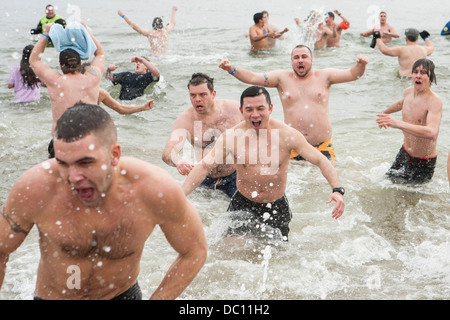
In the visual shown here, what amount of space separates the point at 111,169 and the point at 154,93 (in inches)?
355

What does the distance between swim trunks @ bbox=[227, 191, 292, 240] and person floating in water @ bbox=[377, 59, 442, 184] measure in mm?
1381

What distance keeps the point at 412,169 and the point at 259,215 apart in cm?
219

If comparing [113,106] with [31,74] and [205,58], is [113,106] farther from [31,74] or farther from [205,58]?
[205,58]

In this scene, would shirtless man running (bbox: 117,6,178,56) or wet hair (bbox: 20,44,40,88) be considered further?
shirtless man running (bbox: 117,6,178,56)

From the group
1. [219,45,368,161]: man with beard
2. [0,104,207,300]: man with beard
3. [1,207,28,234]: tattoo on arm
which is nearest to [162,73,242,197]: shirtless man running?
[219,45,368,161]: man with beard

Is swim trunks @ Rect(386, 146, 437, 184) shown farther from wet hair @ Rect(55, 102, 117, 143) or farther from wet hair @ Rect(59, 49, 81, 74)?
wet hair @ Rect(55, 102, 117, 143)

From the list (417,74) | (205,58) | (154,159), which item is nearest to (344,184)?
(417,74)

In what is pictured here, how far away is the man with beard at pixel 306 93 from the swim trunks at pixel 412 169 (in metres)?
0.78

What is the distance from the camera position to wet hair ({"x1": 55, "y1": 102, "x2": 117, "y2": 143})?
1.99 m

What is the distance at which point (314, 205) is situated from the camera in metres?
5.85

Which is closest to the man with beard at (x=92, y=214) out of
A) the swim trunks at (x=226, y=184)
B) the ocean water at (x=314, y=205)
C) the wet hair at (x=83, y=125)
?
the wet hair at (x=83, y=125)

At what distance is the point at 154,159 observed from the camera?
24.5ft

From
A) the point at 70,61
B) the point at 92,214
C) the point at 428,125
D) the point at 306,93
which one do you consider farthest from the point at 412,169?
the point at 92,214

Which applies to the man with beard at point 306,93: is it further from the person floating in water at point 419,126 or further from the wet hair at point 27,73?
the wet hair at point 27,73
